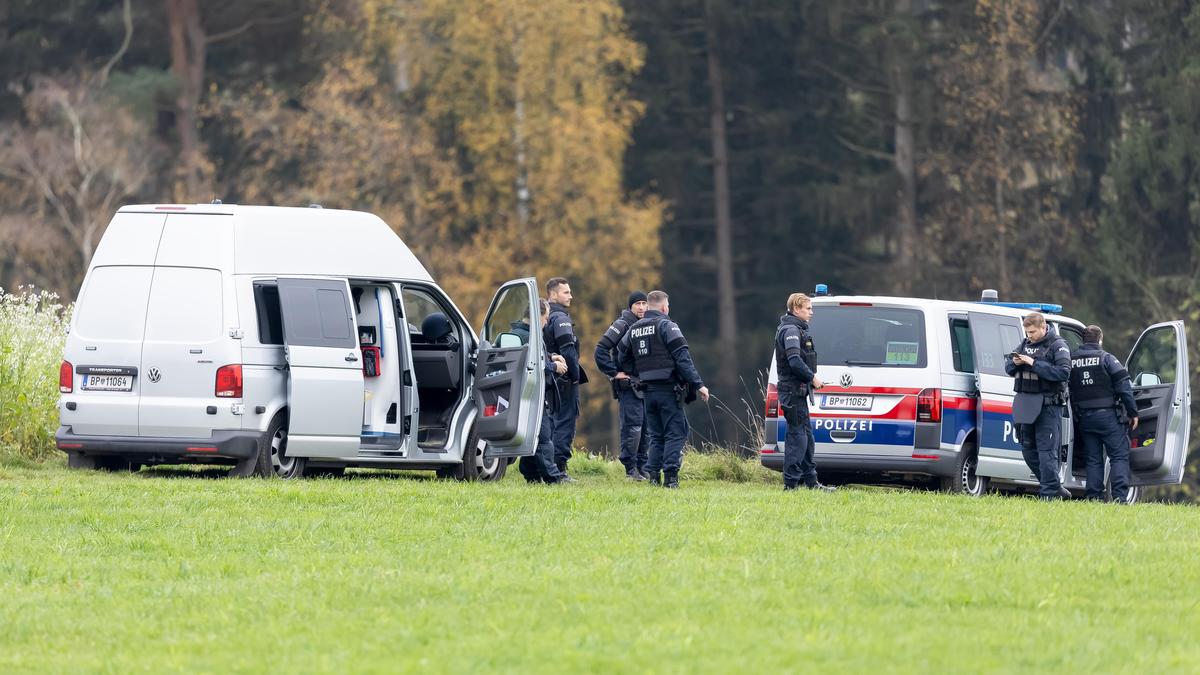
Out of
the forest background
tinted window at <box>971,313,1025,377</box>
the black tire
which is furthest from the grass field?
the forest background

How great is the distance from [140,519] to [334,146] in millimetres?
30308

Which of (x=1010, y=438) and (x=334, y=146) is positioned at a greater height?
(x=334, y=146)

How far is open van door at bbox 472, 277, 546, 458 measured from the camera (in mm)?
15625

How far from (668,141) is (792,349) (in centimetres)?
3438

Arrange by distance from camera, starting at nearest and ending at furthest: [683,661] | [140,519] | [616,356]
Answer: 1. [683,661]
2. [140,519]
3. [616,356]

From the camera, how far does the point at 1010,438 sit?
16859mm

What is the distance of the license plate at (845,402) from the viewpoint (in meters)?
16.2

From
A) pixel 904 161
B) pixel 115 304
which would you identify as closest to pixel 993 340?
pixel 115 304

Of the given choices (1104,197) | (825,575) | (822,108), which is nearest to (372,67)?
(822,108)

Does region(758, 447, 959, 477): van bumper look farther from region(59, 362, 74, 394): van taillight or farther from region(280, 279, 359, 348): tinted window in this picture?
region(59, 362, 74, 394): van taillight

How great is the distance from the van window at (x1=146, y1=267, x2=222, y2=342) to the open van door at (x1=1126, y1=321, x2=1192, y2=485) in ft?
25.8

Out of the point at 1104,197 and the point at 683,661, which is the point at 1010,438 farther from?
the point at 1104,197

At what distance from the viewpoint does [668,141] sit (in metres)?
49.4

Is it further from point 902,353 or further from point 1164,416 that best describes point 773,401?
point 1164,416
